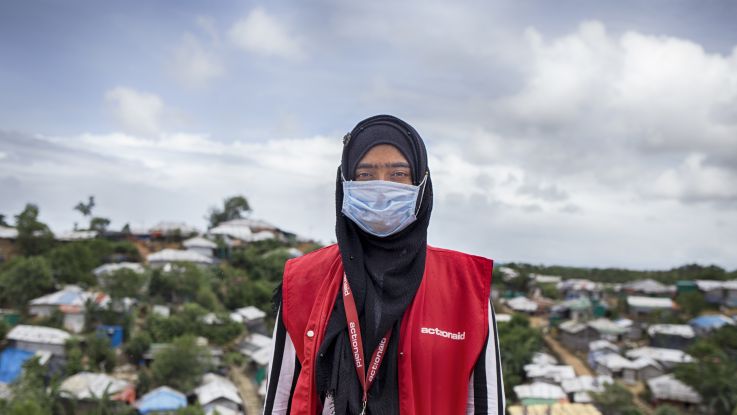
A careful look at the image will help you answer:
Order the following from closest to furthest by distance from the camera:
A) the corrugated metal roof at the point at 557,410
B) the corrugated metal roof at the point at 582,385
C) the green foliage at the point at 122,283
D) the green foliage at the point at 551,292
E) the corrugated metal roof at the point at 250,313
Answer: the corrugated metal roof at the point at 557,410 < the corrugated metal roof at the point at 582,385 < the green foliage at the point at 122,283 < the corrugated metal roof at the point at 250,313 < the green foliage at the point at 551,292

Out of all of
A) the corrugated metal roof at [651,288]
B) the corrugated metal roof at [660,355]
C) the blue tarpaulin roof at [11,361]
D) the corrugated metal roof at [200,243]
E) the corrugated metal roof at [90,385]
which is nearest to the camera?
the corrugated metal roof at [90,385]

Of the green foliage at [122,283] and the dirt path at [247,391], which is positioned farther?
the green foliage at [122,283]

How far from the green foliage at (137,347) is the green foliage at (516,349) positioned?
10.6m

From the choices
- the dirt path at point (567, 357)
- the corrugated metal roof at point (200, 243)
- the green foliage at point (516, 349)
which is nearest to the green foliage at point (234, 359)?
the green foliage at point (516, 349)

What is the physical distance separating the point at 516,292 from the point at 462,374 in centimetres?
3211

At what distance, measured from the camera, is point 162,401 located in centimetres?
1175

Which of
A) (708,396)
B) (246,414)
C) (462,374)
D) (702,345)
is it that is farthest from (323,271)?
(702,345)

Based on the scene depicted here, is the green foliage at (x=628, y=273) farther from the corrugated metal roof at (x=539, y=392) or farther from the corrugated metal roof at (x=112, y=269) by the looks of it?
the corrugated metal roof at (x=112, y=269)

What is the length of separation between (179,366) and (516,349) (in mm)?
10382

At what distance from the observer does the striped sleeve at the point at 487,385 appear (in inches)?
44.5

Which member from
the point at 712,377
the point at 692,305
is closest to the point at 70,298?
the point at 712,377

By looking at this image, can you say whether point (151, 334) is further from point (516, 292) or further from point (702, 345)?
point (516, 292)

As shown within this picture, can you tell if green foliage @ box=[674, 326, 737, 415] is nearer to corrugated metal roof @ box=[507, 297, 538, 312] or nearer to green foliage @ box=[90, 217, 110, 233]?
corrugated metal roof @ box=[507, 297, 538, 312]

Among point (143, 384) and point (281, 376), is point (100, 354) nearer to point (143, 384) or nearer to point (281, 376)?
point (143, 384)
